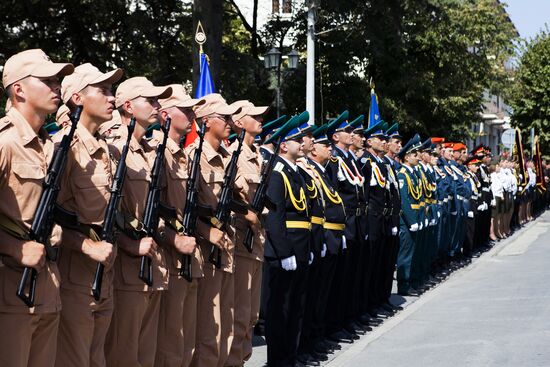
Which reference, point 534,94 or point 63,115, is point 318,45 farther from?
point 534,94

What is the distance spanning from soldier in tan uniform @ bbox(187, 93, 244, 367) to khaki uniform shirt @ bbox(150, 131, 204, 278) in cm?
34

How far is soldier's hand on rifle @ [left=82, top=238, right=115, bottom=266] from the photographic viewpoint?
5.41m

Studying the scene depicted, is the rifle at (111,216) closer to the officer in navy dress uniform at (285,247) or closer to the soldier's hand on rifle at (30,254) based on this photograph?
the soldier's hand on rifle at (30,254)

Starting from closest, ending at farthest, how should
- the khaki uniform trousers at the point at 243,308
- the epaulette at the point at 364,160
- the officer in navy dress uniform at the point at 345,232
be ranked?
the khaki uniform trousers at the point at 243,308 → the officer in navy dress uniform at the point at 345,232 → the epaulette at the point at 364,160

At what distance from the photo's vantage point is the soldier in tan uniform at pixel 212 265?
23.8ft

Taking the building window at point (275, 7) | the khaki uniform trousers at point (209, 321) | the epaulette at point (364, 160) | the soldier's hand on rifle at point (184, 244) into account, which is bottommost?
the khaki uniform trousers at point (209, 321)

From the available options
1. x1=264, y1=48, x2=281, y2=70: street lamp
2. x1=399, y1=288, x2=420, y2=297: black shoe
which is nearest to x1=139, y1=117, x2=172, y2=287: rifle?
x1=399, y1=288, x2=420, y2=297: black shoe

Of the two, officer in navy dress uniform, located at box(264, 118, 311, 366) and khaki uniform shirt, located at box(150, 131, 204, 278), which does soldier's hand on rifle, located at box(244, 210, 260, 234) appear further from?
khaki uniform shirt, located at box(150, 131, 204, 278)

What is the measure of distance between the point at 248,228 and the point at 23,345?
3122 mm

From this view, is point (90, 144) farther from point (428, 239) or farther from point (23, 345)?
point (428, 239)

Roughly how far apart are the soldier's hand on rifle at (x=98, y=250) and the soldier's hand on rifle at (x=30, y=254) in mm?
534

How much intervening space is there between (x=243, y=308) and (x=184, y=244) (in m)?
1.49

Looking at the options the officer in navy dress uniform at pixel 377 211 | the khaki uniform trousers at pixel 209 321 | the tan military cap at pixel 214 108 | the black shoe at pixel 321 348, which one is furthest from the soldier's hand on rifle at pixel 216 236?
the officer in navy dress uniform at pixel 377 211

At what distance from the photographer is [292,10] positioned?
31.1 metres
